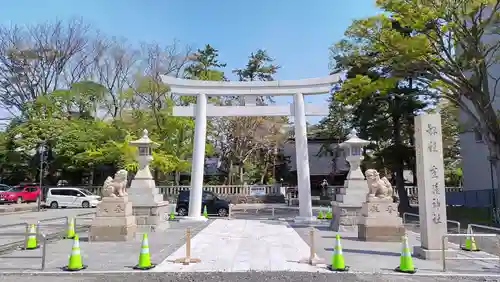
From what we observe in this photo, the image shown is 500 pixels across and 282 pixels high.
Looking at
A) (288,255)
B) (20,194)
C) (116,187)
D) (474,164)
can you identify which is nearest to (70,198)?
(20,194)

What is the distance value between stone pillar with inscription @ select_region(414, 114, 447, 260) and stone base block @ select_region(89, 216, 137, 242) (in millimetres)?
8354

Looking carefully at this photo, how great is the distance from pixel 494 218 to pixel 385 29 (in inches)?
412

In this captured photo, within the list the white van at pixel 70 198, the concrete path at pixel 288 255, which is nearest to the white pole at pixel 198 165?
the concrete path at pixel 288 255

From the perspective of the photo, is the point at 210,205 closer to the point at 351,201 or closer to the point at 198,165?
the point at 198,165

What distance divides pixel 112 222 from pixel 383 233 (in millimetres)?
8403

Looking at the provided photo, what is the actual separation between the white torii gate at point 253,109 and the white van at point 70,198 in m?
16.2

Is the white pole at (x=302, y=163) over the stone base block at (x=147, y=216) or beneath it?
over

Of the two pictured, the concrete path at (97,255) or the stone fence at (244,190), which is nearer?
the concrete path at (97,255)

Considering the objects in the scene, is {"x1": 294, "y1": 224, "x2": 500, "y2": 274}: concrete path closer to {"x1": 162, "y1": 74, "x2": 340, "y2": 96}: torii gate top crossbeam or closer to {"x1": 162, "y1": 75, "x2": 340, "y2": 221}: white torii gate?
{"x1": 162, "y1": 75, "x2": 340, "y2": 221}: white torii gate

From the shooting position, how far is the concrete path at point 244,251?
314 inches

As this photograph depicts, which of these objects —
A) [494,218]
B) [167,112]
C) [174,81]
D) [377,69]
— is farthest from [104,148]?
[494,218]

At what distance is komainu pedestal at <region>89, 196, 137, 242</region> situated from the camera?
38.1ft

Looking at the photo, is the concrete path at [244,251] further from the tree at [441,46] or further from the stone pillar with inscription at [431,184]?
the tree at [441,46]

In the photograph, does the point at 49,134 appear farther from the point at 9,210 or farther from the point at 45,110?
the point at 9,210
